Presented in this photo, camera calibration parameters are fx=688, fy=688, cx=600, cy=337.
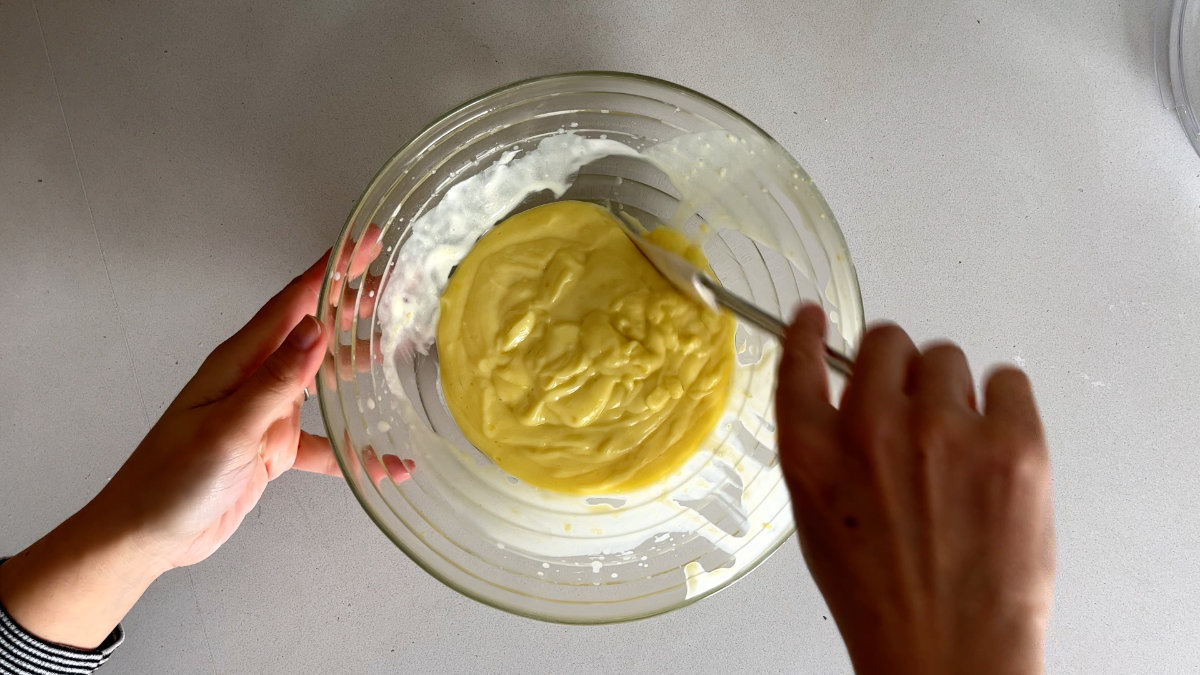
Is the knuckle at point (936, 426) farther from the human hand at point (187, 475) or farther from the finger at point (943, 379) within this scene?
the human hand at point (187, 475)

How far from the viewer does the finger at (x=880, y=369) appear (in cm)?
65

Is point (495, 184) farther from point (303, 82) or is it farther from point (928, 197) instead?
point (928, 197)

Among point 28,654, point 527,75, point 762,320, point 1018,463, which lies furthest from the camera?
point 527,75

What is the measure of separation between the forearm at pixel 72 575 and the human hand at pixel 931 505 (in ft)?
3.25

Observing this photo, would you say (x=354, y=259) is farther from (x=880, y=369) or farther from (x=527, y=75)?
(x=880, y=369)

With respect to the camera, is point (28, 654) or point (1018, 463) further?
point (28, 654)

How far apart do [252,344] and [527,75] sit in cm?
61

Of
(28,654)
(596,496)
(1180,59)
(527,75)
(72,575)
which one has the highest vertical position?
(1180,59)

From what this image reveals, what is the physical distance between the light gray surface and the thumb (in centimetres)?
28

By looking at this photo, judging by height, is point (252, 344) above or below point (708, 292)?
below

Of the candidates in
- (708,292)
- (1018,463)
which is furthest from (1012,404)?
(708,292)

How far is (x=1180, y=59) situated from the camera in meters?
1.18

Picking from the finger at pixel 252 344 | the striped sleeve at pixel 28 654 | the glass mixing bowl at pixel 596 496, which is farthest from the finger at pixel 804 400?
the striped sleeve at pixel 28 654

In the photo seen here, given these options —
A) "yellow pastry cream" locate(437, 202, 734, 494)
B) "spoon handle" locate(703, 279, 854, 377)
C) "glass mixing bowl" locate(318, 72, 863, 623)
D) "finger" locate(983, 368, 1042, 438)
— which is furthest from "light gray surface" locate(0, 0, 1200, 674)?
"finger" locate(983, 368, 1042, 438)
